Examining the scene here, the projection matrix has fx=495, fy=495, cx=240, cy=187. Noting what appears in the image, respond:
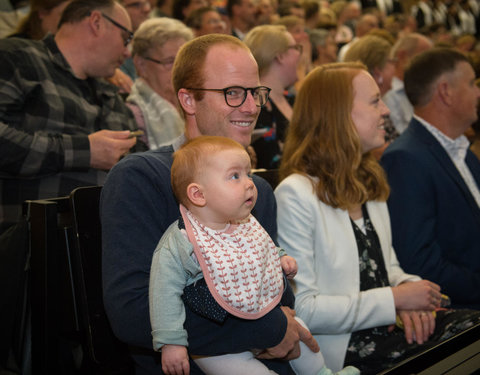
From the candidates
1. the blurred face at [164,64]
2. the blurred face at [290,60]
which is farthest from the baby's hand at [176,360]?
the blurred face at [290,60]

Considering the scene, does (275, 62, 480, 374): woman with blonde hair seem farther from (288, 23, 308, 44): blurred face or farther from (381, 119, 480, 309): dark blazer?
(288, 23, 308, 44): blurred face

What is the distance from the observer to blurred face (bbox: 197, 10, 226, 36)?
3928 millimetres

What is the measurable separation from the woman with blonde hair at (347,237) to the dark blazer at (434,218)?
0.16 m

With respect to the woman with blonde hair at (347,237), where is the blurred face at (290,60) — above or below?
above

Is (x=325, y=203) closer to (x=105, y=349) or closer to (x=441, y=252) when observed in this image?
(x=441, y=252)

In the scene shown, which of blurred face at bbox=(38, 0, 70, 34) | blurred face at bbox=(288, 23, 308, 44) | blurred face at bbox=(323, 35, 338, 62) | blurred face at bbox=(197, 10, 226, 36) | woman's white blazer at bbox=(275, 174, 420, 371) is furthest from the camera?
blurred face at bbox=(323, 35, 338, 62)

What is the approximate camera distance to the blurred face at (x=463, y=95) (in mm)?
2668

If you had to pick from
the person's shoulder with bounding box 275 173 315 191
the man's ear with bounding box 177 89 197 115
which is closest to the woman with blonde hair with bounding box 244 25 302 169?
the person's shoulder with bounding box 275 173 315 191

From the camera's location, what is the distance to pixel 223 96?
1.51 meters

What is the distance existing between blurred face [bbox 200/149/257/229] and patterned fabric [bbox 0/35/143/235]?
0.99 metres

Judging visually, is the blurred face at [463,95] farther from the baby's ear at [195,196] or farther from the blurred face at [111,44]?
the baby's ear at [195,196]

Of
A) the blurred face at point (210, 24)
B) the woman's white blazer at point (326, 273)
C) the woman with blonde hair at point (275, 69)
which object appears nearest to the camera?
the woman's white blazer at point (326, 273)

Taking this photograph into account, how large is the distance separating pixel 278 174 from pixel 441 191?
819mm

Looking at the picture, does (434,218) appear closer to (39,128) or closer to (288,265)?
(288,265)
